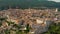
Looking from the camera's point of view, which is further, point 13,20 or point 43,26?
point 13,20

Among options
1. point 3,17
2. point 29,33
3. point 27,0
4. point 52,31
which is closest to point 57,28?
point 52,31

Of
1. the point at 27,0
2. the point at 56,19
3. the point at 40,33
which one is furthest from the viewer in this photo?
the point at 27,0

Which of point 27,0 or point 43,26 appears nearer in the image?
point 43,26

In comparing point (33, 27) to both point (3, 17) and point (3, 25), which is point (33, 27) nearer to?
point (3, 25)

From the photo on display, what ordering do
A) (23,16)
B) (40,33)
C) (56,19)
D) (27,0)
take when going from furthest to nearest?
(27,0), (23,16), (56,19), (40,33)

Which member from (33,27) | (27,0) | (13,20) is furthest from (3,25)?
(27,0)

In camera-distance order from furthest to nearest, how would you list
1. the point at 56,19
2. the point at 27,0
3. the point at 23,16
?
the point at 27,0, the point at 23,16, the point at 56,19

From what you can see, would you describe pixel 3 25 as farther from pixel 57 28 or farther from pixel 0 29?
pixel 57 28

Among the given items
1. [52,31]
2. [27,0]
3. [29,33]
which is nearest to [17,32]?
[29,33]

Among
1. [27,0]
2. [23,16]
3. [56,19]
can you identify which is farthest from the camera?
[27,0]
